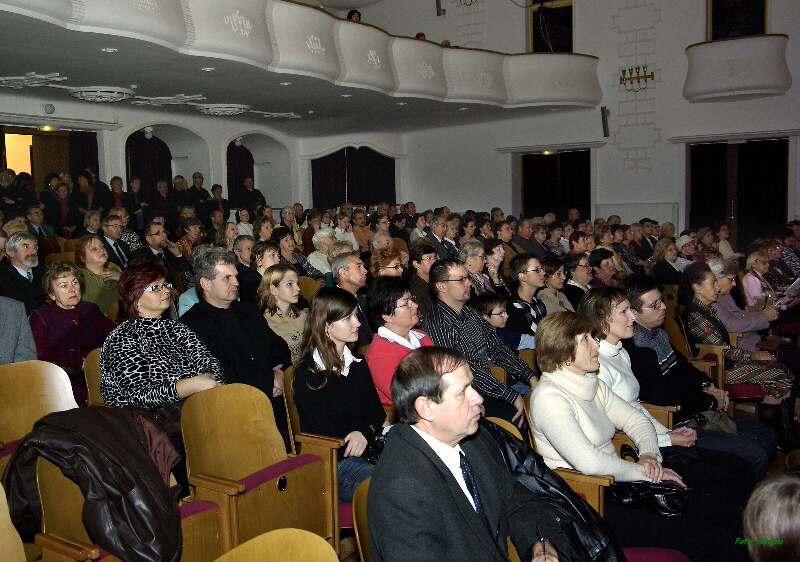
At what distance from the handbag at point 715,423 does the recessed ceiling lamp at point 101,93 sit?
7.92 metres

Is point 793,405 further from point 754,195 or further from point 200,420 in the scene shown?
point 754,195

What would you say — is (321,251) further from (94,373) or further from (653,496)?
(653,496)

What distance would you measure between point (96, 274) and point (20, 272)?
1.61 feet

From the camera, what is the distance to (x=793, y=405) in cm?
473

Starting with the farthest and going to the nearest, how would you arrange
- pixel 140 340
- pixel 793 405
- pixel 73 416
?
pixel 793 405
pixel 140 340
pixel 73 416

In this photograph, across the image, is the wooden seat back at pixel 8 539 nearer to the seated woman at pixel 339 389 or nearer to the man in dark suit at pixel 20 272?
the seated woman at pixel 339 389

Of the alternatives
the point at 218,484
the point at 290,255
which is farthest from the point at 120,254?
the point at 218,484

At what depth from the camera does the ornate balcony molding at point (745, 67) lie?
36.8 ft

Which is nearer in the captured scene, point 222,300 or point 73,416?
point 73,416

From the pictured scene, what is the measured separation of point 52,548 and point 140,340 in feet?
3.64

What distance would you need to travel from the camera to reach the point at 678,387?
389cm

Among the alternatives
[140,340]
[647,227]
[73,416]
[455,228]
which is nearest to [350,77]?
[455,228]

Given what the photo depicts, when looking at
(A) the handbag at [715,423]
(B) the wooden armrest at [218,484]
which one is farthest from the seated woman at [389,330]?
(A) the handbag at [715,423]

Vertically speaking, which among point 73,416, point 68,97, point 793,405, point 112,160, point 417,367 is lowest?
point 793,405
